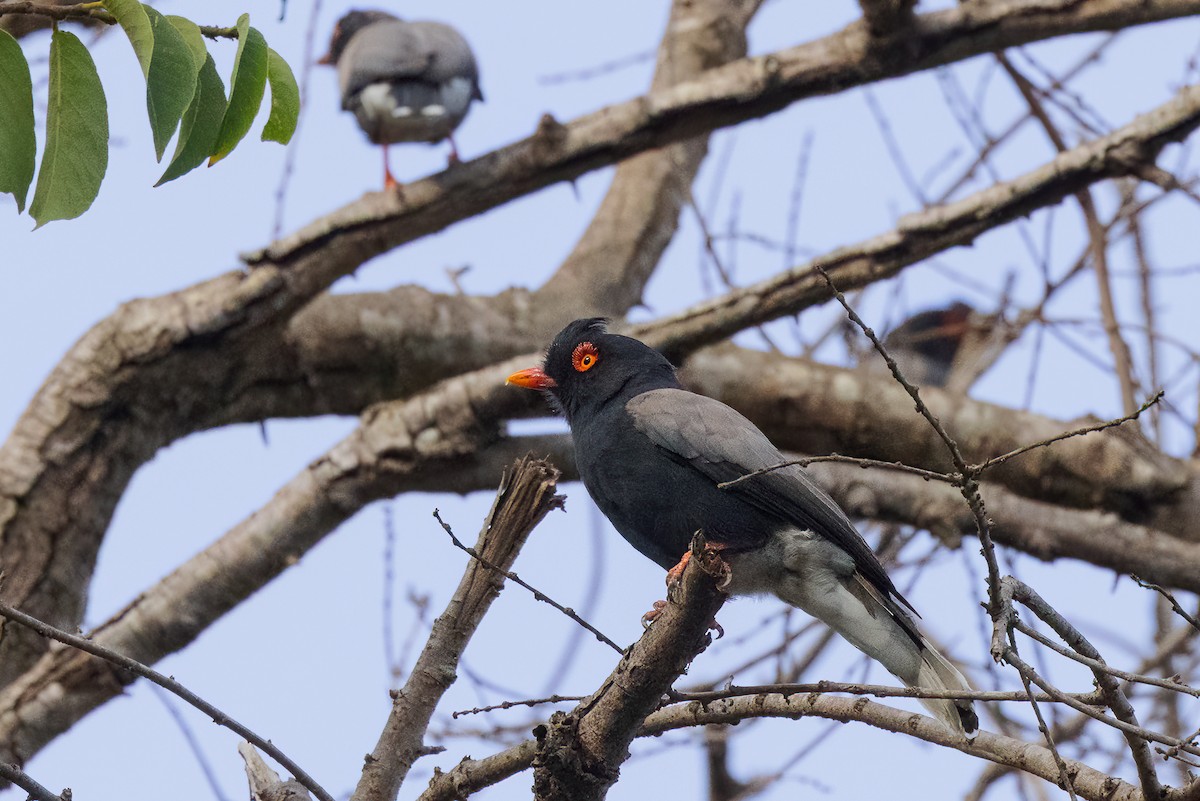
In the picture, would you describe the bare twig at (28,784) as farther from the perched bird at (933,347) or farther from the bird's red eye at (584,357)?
the perched bird at (933,347)

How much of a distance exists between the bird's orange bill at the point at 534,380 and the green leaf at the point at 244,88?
226 centimetres

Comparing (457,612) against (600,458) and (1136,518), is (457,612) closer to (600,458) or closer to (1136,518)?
(600,458)

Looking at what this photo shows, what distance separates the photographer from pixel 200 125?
2.39m

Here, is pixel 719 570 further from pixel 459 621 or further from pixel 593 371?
pixel 593 371

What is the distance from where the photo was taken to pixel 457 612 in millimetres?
3545

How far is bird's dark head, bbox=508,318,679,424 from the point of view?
14.3 feet

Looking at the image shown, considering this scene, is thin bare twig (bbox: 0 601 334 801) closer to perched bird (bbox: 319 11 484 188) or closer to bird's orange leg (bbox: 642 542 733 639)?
bird's orange leg (bbox: 642 542 733 639)

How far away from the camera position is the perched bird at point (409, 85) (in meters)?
9.18

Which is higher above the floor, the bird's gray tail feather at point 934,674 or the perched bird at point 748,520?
the perched bird at point 748,520

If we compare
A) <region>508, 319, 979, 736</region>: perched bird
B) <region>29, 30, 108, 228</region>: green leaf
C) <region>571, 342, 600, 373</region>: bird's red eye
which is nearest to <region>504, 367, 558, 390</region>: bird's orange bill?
<region>571, 342, 600, 373</region>: bird's red eye

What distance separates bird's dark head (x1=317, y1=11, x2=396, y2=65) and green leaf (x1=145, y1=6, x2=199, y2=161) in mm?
8944

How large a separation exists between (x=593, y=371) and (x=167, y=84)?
2.39 metres

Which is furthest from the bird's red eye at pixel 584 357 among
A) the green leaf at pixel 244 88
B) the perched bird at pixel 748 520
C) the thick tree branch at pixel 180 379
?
the green leaf at pixel 244 88

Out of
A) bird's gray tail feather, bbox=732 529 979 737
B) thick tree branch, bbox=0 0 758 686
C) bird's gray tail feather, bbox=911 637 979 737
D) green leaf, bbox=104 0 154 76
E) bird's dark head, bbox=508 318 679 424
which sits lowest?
green leaf, bbox=104 0 154 76
